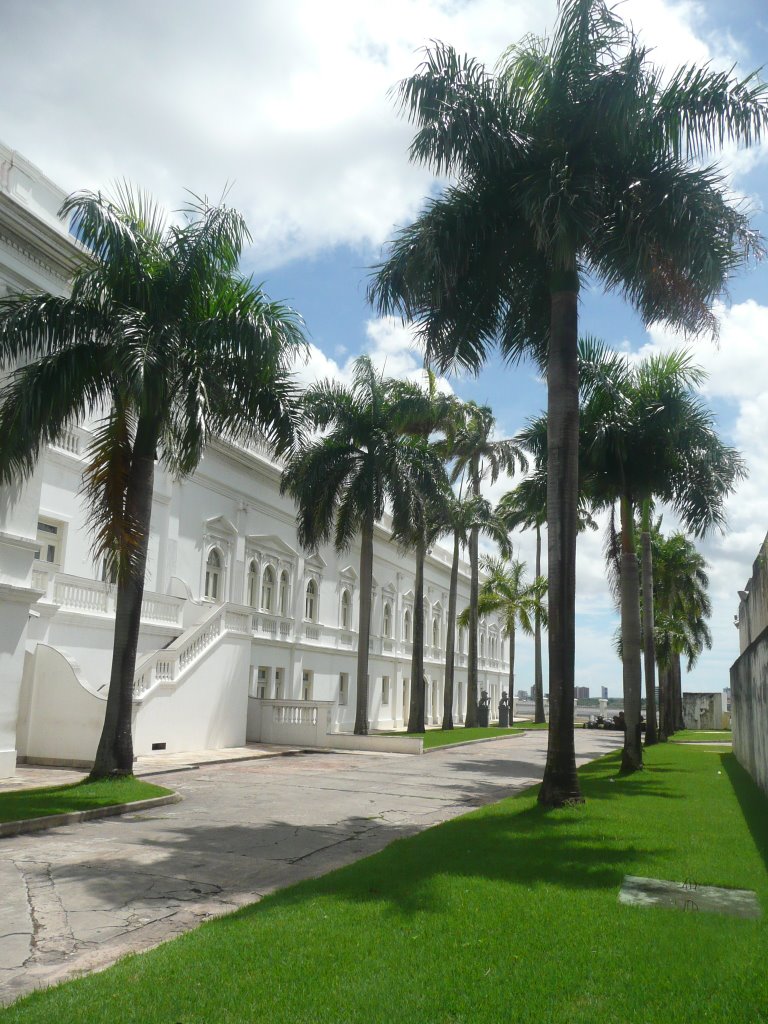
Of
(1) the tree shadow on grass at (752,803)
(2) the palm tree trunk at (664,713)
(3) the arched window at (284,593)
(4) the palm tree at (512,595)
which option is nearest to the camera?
(1) the tree shadow on grass at (752,803)

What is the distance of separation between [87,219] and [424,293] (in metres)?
5.35

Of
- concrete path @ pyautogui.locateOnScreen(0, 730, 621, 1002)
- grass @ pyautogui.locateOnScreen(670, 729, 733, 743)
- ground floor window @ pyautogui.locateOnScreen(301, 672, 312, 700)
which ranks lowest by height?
concrete path @ pyautogui.locateOnScreen(0, 730, 621, 1002)

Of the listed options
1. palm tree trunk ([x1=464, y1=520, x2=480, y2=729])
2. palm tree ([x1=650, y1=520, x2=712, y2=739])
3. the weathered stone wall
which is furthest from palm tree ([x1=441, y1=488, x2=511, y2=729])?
the weathered stone wall

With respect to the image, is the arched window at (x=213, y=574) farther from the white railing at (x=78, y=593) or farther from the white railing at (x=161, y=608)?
the white railing at (x=78, y=593)

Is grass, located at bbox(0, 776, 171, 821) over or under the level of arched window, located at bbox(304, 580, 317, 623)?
under

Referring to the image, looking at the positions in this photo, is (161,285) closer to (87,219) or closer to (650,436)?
(87,219)

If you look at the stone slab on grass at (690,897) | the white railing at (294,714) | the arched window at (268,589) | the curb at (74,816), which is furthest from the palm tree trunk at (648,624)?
the stone slab on grass at (690,897)

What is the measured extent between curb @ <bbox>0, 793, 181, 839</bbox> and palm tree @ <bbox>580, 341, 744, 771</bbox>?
406 inches

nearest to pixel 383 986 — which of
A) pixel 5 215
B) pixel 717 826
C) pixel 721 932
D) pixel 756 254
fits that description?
pixel 721 932

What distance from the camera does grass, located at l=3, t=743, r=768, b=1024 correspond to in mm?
4586

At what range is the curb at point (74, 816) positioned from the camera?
415 inches

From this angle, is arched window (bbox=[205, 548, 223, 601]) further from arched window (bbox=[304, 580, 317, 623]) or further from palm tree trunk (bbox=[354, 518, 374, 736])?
arched window (bbox=[304, 580, 317, 623])

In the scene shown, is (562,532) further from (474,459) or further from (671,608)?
(671,608)

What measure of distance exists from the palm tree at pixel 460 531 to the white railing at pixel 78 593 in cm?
1727
